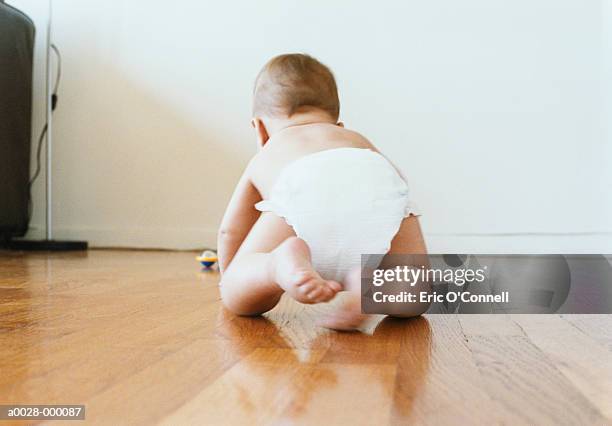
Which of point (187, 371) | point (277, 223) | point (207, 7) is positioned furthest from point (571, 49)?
point (187, 371)

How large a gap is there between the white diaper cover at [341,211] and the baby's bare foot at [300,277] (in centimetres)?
10

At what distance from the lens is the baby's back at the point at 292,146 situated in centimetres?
103

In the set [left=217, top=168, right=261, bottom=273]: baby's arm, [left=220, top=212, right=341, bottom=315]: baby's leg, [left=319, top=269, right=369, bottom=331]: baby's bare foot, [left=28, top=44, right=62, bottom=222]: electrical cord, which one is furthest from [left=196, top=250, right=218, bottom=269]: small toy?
[left=28, top=44, right=62, bottom=222]: electrical cord

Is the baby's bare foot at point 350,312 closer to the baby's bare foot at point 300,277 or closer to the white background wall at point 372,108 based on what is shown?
the baby's bare foot at point 300,277

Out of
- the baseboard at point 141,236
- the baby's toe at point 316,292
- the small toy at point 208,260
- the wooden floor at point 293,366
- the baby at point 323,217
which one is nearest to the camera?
the wooden floor at point 293,366

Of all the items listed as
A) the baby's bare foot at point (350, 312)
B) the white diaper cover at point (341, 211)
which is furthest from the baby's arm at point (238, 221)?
the baby's bare foot at point (350, 312)

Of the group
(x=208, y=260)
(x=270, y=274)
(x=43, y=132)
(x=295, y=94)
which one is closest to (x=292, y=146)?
(x=295, y=94)

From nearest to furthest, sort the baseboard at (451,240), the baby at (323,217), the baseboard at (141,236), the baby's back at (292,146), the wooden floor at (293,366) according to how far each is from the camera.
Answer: the wooden floor at (293,366), the baby at (323,217), the baby's back at (292,146), the baseboard at (451,240), the baseboard at (141,236)

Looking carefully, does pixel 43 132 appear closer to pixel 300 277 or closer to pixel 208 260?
pixel 208 260

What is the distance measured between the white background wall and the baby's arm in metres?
1.33

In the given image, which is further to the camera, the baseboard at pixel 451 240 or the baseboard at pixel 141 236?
the baseboard at pixel 141 236

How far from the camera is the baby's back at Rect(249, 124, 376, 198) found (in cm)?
→ 103

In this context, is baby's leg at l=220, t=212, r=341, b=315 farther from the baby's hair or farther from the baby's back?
the baby's hair

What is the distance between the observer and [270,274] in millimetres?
862
